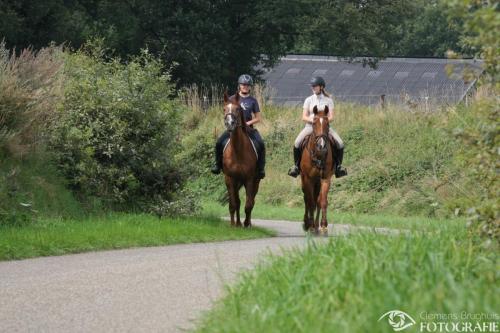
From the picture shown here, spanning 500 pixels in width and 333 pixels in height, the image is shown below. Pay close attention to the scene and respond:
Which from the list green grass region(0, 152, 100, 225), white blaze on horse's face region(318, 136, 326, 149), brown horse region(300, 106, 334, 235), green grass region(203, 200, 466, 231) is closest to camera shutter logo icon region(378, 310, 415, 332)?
green grass region(0, 152, 100, 225)

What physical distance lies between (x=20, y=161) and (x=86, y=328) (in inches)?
410

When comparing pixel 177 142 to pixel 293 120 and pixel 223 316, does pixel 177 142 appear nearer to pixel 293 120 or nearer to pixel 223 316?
pixel 223 316

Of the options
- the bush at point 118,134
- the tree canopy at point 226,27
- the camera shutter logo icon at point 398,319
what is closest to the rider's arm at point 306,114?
the bush at point 118,134

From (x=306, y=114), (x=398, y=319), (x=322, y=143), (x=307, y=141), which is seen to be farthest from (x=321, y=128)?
(x=398, y=319)

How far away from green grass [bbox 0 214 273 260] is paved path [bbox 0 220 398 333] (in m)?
0.48

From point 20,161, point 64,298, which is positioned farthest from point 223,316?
point 20,161

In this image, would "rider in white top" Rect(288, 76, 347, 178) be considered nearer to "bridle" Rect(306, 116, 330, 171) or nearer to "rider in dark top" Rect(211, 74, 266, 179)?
"bridle" Rect(306, 116, 330, 171)

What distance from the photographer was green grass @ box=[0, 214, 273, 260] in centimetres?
1570

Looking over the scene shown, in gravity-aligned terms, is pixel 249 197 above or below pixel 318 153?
below

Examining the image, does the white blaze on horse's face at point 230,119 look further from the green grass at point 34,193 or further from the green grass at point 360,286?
the green grass at point 360,286

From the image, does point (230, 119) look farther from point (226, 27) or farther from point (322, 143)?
point (226, 27)

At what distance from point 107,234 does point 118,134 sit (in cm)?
445

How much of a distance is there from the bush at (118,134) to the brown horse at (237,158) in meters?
1.52

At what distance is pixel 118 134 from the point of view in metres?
21.5
